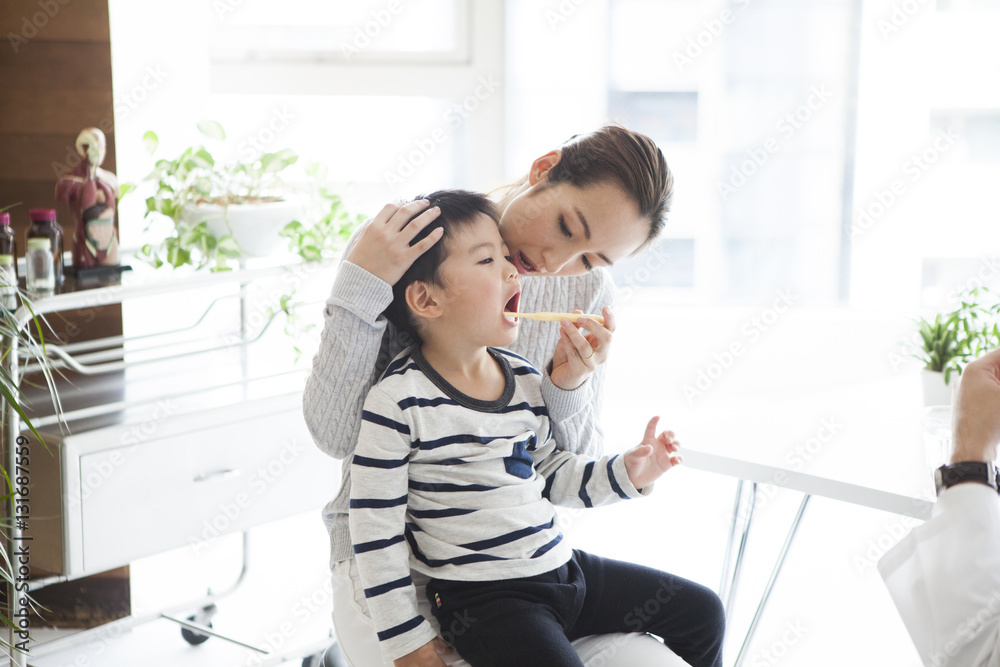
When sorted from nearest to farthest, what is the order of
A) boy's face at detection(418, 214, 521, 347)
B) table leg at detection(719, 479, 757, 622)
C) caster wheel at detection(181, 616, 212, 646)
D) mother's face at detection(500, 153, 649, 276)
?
boy's face at detection(418, 214, 521, 347), mother's face at detection(500, 153, 649, 276), table leg at detection(719, 479, 757, 622), caster wheel at detection(181, 616, 212, 646)

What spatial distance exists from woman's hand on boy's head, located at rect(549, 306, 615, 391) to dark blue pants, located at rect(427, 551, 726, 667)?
9.1 inches

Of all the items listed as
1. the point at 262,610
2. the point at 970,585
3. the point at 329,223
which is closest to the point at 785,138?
the point at 329,223

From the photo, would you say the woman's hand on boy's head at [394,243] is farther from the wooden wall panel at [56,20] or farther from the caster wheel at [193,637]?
the caster wheel at [193,637]

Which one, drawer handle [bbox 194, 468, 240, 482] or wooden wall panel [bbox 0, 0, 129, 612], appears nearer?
drawer handle [bbox 194, 468, 240, 482]

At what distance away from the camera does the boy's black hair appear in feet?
3.90

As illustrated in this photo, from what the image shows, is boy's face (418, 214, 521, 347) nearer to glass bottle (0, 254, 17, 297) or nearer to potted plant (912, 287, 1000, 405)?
glass bottle (0, 254, 17, 297)

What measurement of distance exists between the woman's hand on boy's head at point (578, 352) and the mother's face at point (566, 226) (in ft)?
0.35

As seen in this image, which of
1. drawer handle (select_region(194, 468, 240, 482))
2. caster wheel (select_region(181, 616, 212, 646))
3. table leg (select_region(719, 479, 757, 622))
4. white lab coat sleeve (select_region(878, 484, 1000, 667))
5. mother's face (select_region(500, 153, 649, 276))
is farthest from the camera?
caster wheel (select_region(181, 616, 212, 646))

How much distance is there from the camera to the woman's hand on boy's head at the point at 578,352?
4.00 feet

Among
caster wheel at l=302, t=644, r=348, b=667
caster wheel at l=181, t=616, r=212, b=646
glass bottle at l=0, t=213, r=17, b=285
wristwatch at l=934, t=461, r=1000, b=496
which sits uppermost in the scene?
glass bottle at l=0, t=213, r=17, b=285

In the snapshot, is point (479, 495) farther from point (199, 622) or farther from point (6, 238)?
point (199, 622)

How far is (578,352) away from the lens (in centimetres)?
123

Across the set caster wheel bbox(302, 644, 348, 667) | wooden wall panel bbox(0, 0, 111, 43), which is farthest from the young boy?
wooden wall panel bbox(0, 0, 111, 43)

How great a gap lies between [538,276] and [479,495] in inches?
15.5
